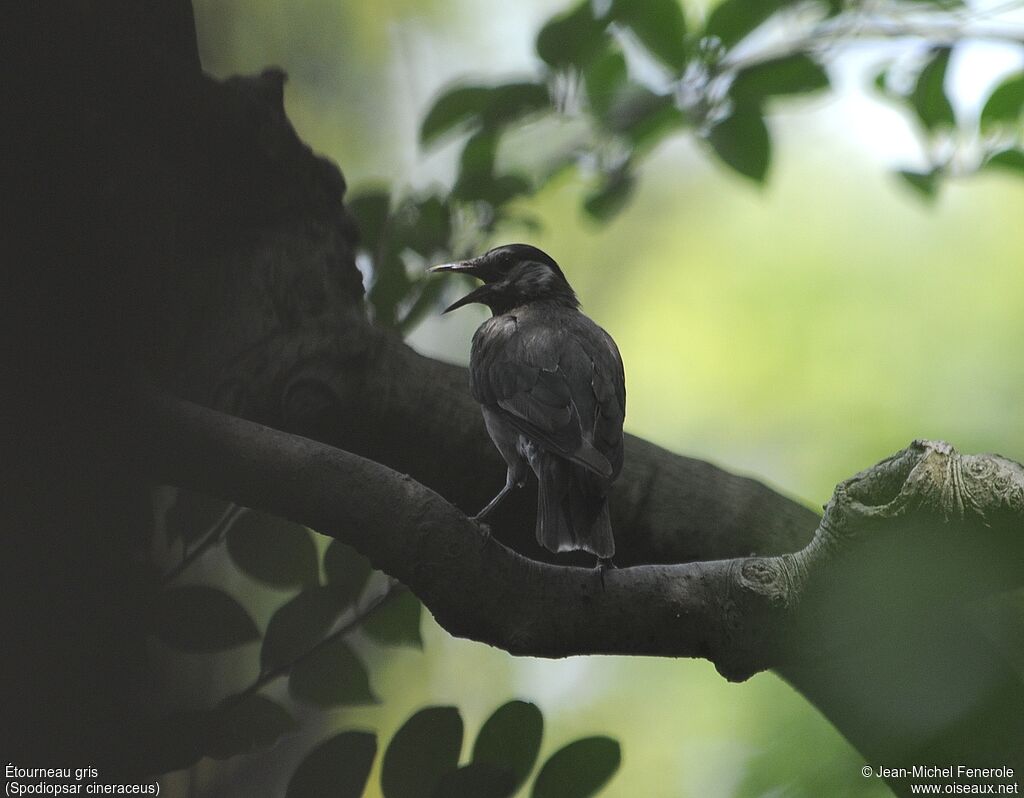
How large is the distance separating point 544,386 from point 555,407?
10 cm

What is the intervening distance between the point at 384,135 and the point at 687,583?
18.8 feet

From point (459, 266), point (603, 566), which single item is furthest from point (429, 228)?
point (603, 566)

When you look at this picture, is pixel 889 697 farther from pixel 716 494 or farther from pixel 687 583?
pixel 716 494

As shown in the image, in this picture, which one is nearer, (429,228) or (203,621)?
(203,621)

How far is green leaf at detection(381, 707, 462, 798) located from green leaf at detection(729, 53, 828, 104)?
193 cm

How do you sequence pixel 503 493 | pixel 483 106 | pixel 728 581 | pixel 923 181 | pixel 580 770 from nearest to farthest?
pixel 580 770 → pixel 728 581 → pixel 503 493 → pixel 483 106 → pixel 923 181

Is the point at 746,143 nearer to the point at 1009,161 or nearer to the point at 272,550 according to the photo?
the point at 1009,161

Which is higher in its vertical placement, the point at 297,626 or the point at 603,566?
the point at 603,566

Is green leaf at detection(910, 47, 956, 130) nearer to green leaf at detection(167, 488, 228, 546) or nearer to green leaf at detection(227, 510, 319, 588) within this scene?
green leaf at detection(227, 510, 319, 588)

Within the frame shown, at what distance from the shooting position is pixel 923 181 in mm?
3199

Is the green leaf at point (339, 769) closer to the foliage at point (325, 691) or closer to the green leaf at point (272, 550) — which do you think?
the foliage at point (325, 691)

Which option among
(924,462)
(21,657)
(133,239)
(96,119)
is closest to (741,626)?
(924,462)

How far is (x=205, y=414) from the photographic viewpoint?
6.81 ft

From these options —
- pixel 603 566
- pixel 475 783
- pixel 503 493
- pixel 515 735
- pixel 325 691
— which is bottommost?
pixel 475 783
